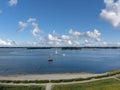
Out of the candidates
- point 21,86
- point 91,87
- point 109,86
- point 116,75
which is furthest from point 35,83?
point 116,75

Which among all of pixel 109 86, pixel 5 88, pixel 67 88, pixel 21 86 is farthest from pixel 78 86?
pixel 5 88

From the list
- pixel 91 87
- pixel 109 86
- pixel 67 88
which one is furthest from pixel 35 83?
pixel 109 86

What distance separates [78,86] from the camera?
59.0 m

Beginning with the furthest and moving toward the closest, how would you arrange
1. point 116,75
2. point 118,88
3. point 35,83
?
1. point 116,75
2. point 35,83
3. point 118,88

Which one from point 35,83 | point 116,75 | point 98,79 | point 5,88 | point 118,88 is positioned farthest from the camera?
point 116,75

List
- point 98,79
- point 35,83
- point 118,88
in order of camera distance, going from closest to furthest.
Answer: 1. point 118,88
2. point 35,83
3. point 98,79

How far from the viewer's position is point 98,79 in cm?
6800

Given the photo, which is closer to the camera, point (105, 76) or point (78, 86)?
point (78, 86)

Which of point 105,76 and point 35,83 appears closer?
point 35,83

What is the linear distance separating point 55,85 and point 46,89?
3844mm

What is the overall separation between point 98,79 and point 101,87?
12942 millimetres

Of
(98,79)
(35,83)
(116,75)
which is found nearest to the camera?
(35,83)

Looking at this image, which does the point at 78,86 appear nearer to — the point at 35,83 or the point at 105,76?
the point at 35,83

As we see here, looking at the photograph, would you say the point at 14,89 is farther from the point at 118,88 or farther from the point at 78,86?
the point at 118,88
